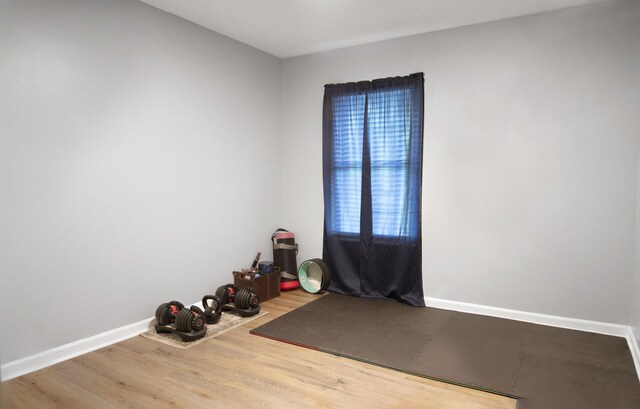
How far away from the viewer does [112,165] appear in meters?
3.42

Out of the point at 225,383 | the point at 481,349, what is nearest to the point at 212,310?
the point at 225,383

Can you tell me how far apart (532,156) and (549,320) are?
1475 millimetres

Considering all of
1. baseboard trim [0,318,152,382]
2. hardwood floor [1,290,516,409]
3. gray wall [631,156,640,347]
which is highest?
gray wall [631,156,640,347]

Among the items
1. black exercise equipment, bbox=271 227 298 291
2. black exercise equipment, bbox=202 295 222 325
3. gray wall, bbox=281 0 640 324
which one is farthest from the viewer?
black exercise equipment, bbox=271 227 298 291

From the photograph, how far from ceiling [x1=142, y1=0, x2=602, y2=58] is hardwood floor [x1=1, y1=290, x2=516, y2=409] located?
283 cm

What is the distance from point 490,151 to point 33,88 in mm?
3751

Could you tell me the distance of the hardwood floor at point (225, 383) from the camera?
2.57 metres

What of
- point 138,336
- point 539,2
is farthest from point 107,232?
point 539,2

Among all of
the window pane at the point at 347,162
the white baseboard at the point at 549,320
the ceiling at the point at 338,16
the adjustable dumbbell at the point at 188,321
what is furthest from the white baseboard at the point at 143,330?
the ceiling at the point at 338,16

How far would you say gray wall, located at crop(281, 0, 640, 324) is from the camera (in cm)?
358

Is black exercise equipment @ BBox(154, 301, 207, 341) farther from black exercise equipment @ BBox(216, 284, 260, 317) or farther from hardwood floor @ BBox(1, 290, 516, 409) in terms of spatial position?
black exercise equipment @ BBox(216, 284, 260, 317)

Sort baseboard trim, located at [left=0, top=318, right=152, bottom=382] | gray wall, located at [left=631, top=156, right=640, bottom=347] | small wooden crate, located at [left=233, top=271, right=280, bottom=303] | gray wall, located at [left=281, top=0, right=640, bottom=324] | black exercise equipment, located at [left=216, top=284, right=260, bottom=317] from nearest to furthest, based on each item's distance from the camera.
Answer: baseboard trim, located at [left=0, top=318, right=152, bottom=382]
gray wall, located at [left=631, top=156, right=640, bottom=347]
gray wall, located at [left=281, top=0, right=640, bottom=324]
black exercise equipment, located at [left=216, top=284, right=260, bottom=317]
small wooden crate, located at [left=233, top=271, right=280, bottom=303]

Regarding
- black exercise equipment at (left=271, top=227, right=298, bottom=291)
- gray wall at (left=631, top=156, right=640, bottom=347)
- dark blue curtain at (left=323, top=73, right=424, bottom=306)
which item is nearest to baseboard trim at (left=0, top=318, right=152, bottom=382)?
black exercise equipment at (left=271, top=227, right=298, bottom=291)

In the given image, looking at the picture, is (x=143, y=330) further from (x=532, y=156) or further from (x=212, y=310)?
(x=532, y=156)
